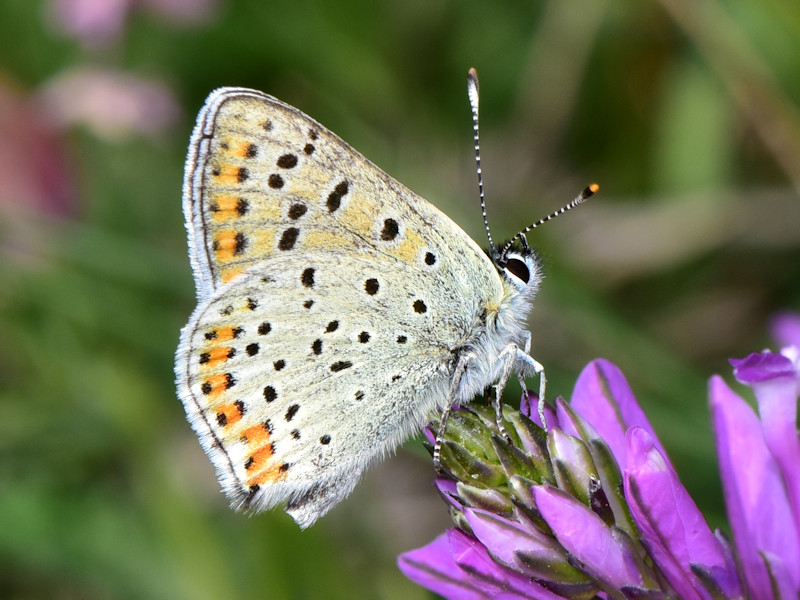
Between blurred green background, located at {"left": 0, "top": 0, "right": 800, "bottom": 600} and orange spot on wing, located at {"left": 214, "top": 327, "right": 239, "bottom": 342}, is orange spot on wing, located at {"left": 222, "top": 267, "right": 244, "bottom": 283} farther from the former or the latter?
blurred green background, located at {"left": 0, "top": 0, "right": 800, "bottom": 600}

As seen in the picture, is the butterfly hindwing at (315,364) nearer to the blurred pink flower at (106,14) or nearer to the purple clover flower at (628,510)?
the purple clover flower at (628,510)

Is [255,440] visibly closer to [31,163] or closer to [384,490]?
[384,490]

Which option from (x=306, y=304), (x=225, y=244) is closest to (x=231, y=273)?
(x=225, y=244)

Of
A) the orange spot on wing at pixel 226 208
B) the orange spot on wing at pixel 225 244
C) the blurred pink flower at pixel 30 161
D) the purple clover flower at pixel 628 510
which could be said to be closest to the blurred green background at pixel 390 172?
the blurred pink flower at pixel 30 161

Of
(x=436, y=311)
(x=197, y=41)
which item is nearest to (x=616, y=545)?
(x=436, y=311)

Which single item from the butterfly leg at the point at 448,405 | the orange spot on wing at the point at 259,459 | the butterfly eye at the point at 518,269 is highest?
the butterfly eye at the point at 518,269

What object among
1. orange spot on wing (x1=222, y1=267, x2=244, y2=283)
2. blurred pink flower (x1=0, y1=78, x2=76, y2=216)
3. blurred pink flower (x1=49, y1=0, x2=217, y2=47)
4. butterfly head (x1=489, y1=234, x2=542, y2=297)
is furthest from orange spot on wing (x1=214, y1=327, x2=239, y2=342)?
blurred pink flower (x1=49, y1=0, x2=217, y2=47)
